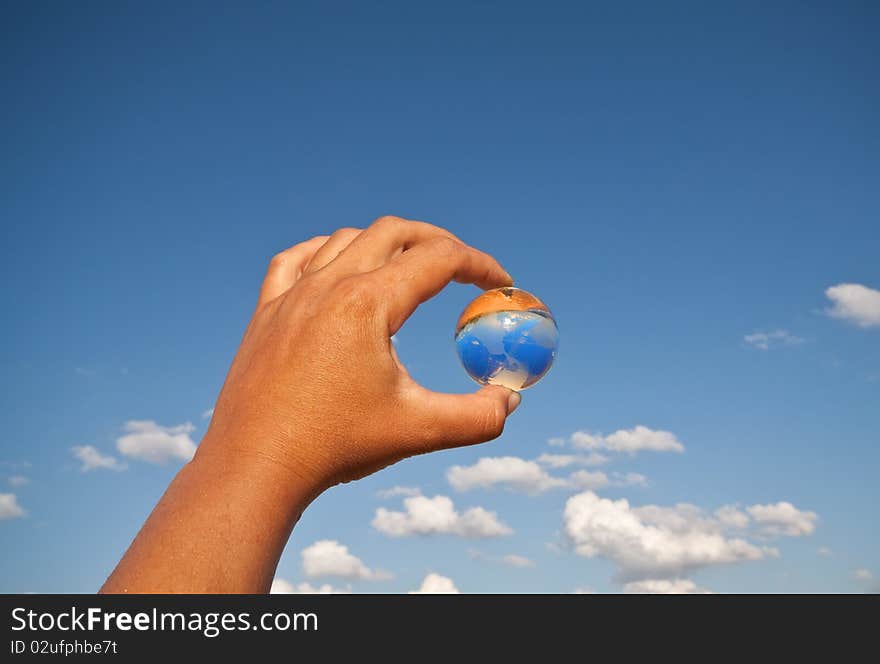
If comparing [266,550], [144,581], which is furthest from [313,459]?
[144,581]

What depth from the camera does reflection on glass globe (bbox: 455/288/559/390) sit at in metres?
5.64

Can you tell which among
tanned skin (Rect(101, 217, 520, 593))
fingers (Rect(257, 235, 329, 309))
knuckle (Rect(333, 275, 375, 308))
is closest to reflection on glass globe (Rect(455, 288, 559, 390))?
tanned skin (Rect(101, 217, 520, 593))

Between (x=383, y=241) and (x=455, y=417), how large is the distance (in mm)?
1072

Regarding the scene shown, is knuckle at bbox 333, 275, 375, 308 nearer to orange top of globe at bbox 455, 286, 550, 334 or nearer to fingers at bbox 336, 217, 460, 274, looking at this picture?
fingers at bbox 336, 217, 460, 274

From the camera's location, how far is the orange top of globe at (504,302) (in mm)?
5652

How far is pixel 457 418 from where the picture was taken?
12.1ft

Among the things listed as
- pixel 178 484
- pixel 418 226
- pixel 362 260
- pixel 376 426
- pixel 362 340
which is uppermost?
pixel 418 226

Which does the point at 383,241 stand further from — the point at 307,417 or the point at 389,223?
the point at 307,417

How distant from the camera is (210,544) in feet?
9.09

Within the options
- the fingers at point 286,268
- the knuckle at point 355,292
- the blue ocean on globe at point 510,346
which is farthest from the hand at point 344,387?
the blue ocean on globe at point 510,346

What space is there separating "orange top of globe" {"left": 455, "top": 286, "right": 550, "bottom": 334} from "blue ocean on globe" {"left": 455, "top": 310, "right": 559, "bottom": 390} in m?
0.03
